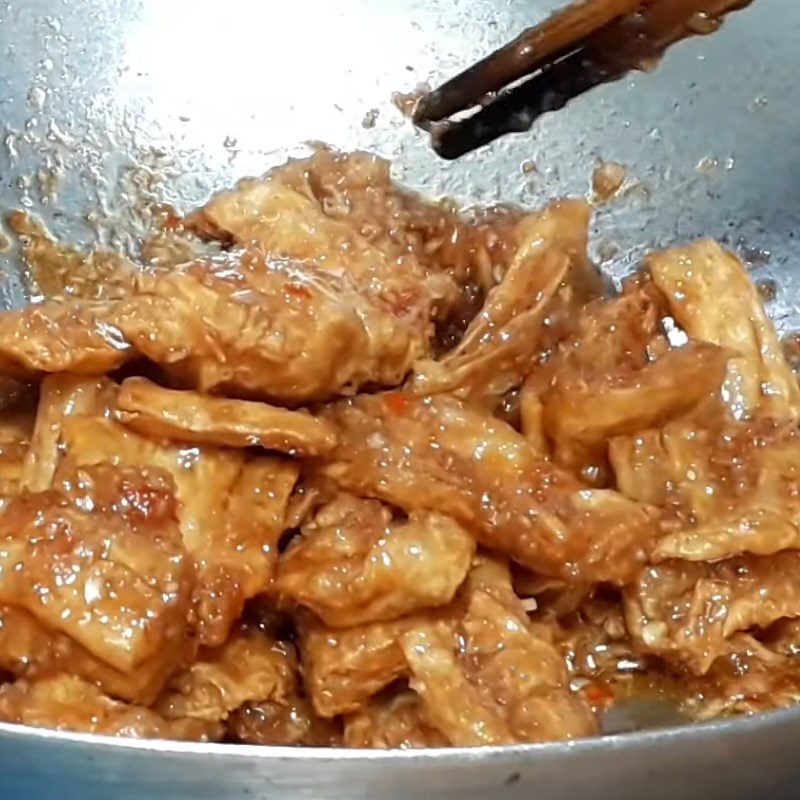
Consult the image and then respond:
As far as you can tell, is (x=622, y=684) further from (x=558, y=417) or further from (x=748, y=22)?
(x=748, y=22)

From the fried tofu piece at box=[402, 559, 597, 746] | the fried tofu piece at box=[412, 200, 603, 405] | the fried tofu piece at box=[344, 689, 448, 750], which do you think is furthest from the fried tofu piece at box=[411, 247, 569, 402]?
the fried tofu piece at box=[344, 689, 448, 750]

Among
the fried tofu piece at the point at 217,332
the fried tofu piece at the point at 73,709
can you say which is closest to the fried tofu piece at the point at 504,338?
the fried tofu piece at the point at 217,332

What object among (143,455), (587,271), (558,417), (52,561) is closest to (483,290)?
(587,271)

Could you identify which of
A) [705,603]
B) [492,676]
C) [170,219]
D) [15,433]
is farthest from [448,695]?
[170,219]

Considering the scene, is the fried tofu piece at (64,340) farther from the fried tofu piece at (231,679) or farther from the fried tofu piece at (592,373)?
the fried tofu piece at (592,373)

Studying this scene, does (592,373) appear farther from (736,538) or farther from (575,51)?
(575,51)

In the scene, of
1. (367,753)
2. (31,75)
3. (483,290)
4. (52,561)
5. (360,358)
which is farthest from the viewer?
(31,75)
